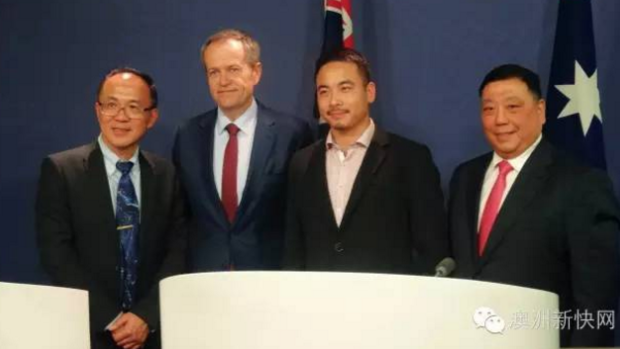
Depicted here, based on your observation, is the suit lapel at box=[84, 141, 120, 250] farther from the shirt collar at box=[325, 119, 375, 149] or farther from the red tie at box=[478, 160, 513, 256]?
the red tie at box=[478, 160, 513, 256]

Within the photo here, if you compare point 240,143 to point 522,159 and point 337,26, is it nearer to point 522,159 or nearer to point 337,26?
point 337,26

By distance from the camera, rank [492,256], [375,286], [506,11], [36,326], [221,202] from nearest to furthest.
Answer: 1. [375,286]
2. [36,326]
3. [492,256]
4. [221,202]
5. [506,11]

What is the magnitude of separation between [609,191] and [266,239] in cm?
109

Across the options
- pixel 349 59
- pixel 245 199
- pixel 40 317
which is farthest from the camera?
pixel 245 199

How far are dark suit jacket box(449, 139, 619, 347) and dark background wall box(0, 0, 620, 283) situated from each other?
3.20 ft

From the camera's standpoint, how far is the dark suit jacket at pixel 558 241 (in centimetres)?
312

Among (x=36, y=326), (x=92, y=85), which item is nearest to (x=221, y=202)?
(x=92, y=85)

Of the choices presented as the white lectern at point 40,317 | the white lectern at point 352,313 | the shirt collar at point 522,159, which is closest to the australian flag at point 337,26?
the shirt collar at point 522,159

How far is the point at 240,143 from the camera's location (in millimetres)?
3480

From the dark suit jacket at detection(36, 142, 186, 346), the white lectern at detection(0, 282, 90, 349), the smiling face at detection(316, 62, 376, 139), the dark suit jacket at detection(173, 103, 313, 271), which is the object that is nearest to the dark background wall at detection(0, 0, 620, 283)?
the dark suit jacket at detection(173, 103, 313, 271)

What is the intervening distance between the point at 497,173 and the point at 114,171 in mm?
1215

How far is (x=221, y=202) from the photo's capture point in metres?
3.42

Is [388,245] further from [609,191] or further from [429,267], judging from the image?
[609,191]

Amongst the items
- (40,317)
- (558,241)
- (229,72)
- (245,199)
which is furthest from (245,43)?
(40,317)
